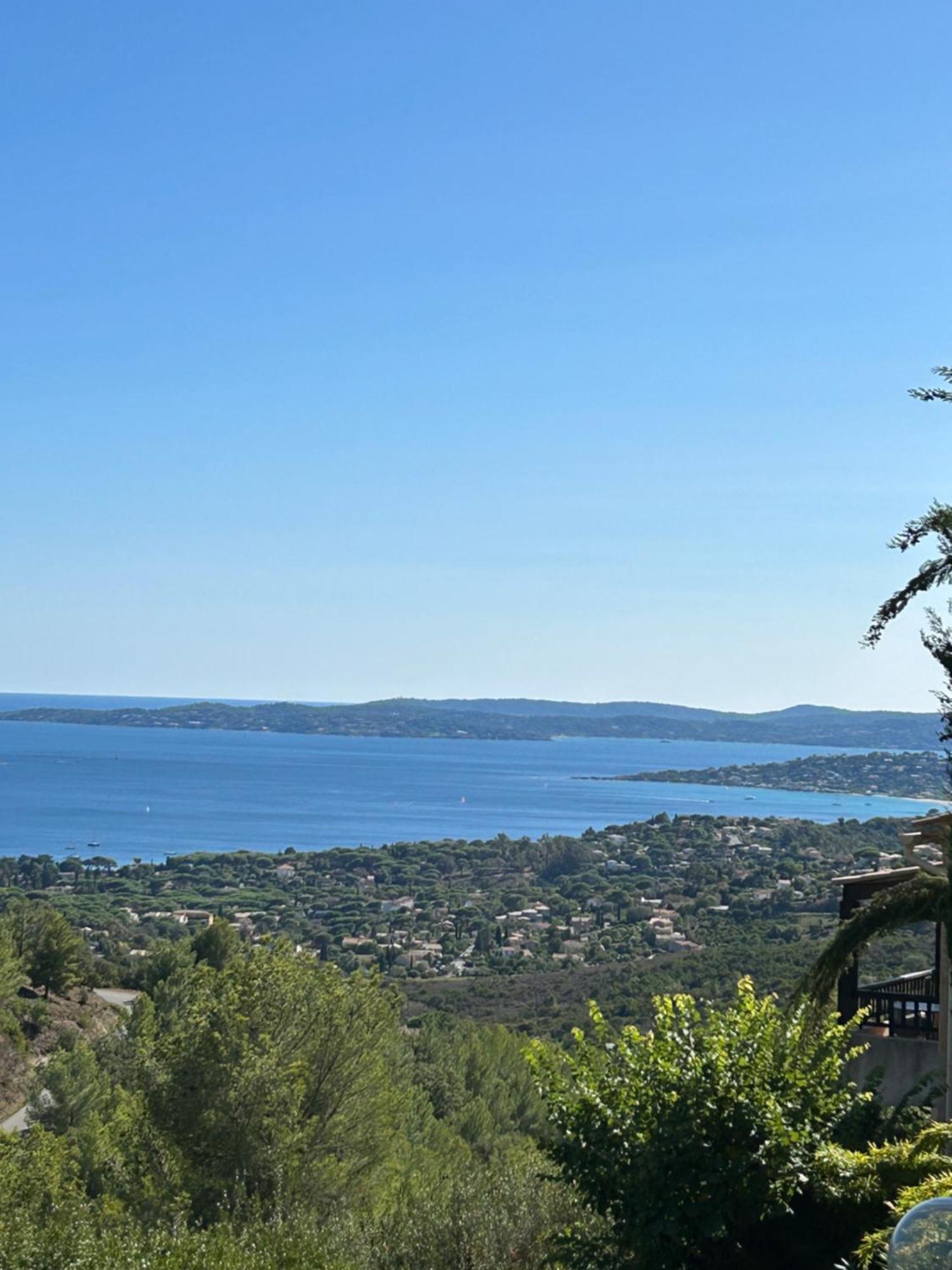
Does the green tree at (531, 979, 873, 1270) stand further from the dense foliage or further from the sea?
the sea

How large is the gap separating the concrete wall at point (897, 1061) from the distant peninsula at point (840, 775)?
5623 cm

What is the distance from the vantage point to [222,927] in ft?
96.8

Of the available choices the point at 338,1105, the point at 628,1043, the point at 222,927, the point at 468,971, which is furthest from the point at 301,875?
the point at 628,1043

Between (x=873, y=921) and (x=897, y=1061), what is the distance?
1881 mm

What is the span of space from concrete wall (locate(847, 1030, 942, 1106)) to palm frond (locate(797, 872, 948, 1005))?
1.00 metres

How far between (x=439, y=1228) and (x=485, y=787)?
551 feet

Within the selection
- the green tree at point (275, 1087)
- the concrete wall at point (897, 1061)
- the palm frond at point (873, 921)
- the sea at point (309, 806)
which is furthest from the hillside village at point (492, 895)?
the palm frond at point (873, 921)

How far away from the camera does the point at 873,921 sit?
9539 millimetres

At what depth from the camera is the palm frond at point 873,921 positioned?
30.6ft

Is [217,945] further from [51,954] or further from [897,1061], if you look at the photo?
[897,1061]

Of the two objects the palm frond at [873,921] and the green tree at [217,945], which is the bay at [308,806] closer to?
the green tree at [217,945]

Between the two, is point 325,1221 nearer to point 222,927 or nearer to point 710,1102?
point 710,1102

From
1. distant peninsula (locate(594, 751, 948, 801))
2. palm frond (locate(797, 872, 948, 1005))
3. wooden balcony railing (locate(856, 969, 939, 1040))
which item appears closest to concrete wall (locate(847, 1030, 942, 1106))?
wooden balcony railing (locate(856, 969, 939, 1040))

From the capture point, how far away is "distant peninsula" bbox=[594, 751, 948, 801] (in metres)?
107
